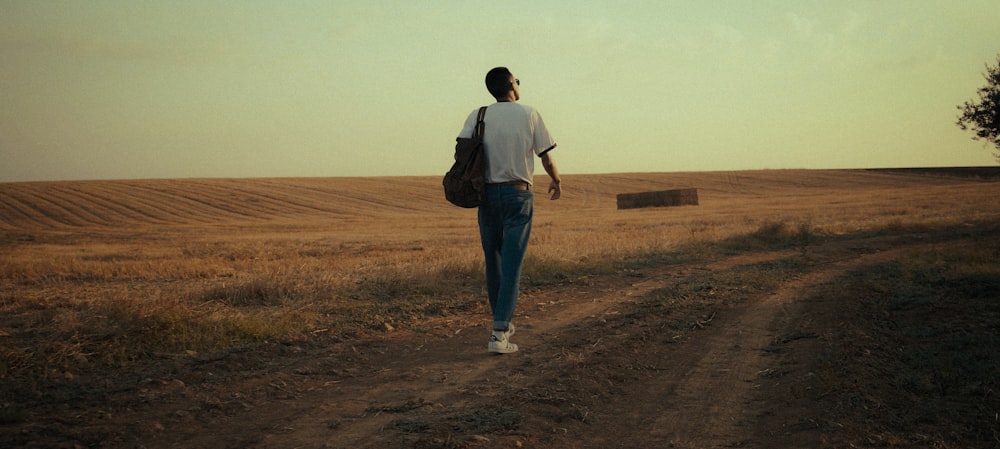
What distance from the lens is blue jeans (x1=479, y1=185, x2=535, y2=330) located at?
5.36 m

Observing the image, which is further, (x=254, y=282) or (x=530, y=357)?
(x=254, y=282)

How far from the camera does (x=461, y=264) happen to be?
408 inches

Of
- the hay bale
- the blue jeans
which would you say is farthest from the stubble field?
the hay bale

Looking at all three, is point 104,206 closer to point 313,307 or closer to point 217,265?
point 217,265

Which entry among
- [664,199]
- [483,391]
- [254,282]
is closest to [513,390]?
[483,391]

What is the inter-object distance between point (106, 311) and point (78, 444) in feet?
10.6

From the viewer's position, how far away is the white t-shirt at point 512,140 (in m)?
5.34

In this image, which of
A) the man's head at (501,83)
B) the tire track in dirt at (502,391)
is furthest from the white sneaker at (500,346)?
the man's head at (501,83)

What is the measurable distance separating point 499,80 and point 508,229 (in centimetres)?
115

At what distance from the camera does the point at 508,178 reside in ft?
17.6

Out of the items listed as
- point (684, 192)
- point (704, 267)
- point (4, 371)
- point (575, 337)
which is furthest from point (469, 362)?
point (684, 192)

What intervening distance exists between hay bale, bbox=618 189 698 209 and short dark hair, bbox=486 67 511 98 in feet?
132

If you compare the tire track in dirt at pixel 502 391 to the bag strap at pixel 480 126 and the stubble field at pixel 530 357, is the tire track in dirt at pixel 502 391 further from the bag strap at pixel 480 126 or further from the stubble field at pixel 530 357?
the bag strap at pixel 480 126

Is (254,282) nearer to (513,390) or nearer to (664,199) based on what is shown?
(513,390)
